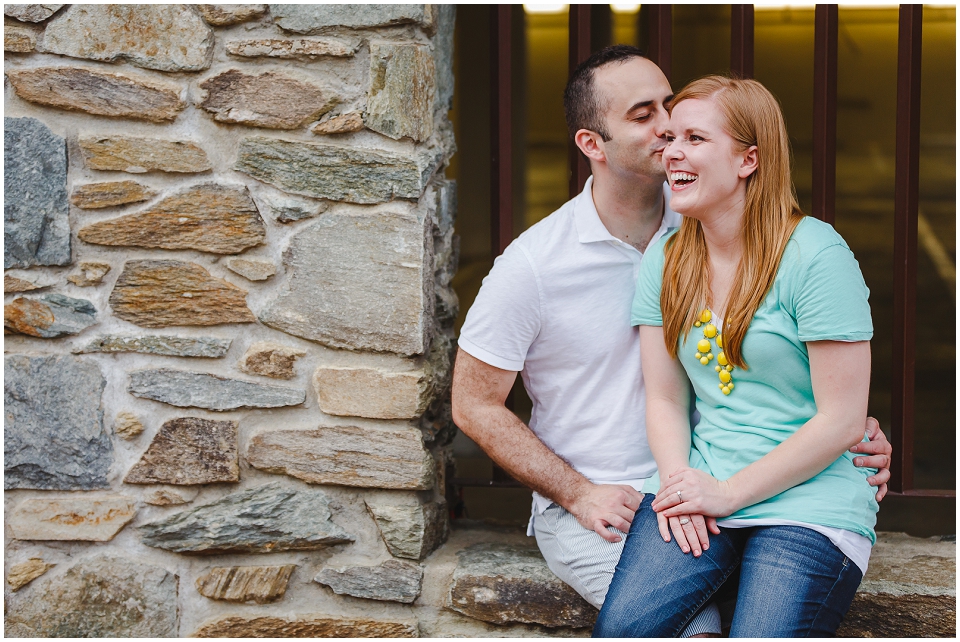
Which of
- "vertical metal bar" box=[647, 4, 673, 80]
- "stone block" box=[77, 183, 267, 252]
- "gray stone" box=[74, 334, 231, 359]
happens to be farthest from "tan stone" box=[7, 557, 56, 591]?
"vertical metal bar" box=[647, 4, 673, 80]

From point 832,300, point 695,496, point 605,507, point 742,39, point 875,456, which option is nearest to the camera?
point 832,300

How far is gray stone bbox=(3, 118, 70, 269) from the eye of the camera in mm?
2184

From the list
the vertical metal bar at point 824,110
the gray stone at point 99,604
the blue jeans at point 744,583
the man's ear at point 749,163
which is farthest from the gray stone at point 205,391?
the vertical metal bar at point 824,110

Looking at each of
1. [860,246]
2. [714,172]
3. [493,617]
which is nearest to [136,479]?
[493,617]

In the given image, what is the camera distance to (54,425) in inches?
88.3

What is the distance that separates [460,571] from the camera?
87.5 inches

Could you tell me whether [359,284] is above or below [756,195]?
below

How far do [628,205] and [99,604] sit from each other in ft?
5.60

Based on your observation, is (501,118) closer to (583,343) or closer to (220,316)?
(583,343)

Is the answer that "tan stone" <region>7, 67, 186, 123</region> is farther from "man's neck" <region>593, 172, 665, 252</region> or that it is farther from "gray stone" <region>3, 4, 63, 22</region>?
"man's neck" <region>593, 172, 665, 252</region>

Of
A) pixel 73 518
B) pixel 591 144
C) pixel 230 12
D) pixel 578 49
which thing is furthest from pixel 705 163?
pixel 73 518

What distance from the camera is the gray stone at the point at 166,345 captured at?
2.20 meters

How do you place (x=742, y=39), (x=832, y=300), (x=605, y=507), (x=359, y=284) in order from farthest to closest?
(x=742, y=39) < (x=359, y=284) < (x=605, y=507) < (x=832, y=300)

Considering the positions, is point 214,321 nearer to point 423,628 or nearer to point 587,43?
point 423,628
